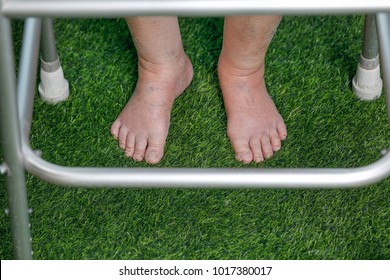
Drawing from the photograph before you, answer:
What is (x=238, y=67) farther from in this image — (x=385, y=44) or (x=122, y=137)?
(x=385, y=44)

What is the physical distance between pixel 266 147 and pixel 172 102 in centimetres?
22

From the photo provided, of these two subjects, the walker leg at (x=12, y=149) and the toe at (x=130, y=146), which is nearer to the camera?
the walker leg at (x=12, y=149)

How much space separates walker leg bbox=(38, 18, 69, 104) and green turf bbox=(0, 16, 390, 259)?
0.07ft

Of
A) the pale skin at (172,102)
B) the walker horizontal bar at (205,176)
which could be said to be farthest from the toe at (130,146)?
the walker horizontal bar at (205,176)

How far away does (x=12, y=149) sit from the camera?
133 centimetres

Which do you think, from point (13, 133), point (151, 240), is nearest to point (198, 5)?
point (13, 133)

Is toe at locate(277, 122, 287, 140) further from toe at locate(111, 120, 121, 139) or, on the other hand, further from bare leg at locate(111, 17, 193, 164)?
toe at locate(111, 120, 121, 139)

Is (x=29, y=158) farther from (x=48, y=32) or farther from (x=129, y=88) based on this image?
(x=129, y=88)

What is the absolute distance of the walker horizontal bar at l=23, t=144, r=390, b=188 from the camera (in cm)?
135

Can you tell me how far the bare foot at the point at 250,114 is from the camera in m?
1.99

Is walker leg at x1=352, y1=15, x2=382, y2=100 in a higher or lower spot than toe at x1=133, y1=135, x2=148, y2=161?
higher

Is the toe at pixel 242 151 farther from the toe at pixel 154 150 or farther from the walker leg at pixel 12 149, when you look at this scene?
the walker leg at pixel 12 149

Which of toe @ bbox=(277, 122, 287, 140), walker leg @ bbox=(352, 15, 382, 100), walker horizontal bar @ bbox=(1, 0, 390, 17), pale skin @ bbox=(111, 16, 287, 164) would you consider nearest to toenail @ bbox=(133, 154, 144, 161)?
pale skin @ bbox=(111, 16, 287, 164)

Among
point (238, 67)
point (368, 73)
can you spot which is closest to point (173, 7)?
Answer: point (238, 67)
